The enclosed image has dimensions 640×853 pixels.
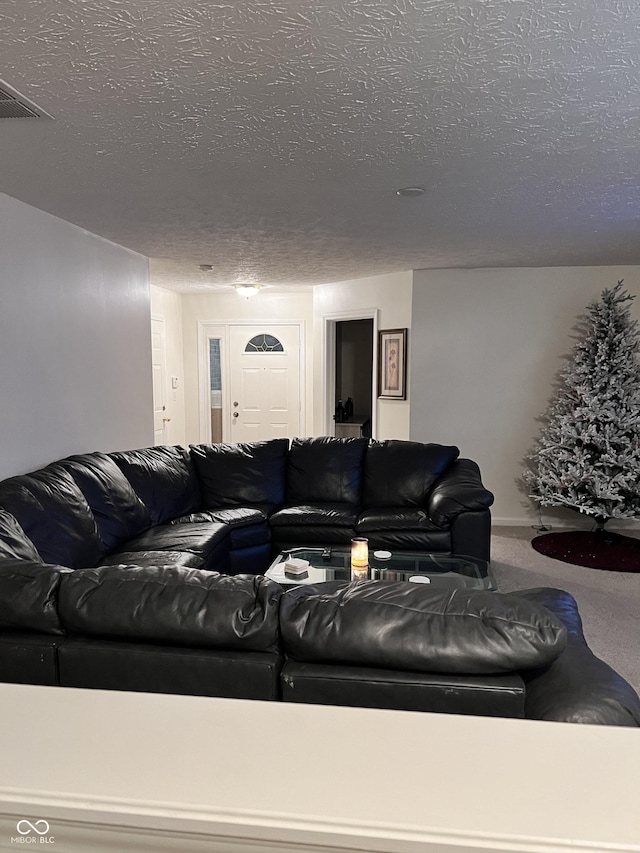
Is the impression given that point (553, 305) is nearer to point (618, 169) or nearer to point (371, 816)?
point (618, 169)

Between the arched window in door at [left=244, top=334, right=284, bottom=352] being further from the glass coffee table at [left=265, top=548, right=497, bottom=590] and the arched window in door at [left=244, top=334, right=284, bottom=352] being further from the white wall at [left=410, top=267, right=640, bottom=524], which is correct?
the glass coffee table at [left=265, top=548, right=497, bottom=590]

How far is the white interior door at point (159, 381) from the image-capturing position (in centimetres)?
726

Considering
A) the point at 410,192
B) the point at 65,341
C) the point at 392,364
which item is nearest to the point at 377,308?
the point at 392,364

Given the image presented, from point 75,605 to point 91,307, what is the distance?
3070 mm

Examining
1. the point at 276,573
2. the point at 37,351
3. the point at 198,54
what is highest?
the point at 198,54

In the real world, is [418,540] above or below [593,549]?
above

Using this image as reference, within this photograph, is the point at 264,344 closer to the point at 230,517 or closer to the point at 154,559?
the point at 230,517

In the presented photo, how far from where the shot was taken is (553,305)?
5625 millimetres

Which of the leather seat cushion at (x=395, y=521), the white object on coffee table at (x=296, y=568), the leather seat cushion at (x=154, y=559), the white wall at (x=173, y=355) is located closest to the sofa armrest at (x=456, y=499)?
the leather seat cushion at (x=395, y=521)

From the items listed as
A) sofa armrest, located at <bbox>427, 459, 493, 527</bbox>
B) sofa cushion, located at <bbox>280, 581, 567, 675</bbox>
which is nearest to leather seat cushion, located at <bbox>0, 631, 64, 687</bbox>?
sofa cushion, located at <bbox>280, 581, 567, 675</bbox>

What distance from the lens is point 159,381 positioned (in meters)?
7.38

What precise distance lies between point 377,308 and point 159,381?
2926 mm

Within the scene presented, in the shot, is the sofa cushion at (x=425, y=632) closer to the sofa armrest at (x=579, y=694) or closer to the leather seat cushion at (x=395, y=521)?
Answer: the sofa armrest at (x=579, y=694)

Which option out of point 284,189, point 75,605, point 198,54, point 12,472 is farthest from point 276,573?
point 198,54
